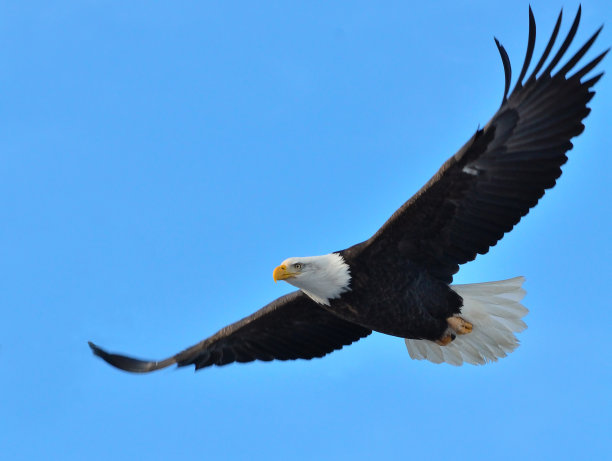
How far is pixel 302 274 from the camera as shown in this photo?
10734mm

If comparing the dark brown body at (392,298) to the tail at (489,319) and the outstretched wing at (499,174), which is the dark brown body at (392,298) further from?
the tail at (489,319)

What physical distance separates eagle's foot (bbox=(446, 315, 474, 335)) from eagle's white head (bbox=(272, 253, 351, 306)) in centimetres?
117

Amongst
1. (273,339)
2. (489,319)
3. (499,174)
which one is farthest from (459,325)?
(273,339)

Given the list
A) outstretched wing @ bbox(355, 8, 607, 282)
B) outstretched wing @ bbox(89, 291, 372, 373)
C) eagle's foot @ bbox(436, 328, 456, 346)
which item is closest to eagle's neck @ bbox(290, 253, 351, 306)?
outstretched wing @ bbox(355, 8, 607, 282)

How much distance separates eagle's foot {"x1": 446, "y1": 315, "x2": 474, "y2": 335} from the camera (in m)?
11.2

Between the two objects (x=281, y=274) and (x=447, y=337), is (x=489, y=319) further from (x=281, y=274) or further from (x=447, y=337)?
(x=281, y=274)

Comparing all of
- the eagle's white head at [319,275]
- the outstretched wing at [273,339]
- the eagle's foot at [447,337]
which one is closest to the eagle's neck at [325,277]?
the eagle's white head at [319,275]

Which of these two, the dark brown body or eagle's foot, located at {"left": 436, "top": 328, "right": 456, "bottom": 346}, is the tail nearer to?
eagle's foot, located at {"left": 436, "top": 328, "right": 456, "bottom": 346}

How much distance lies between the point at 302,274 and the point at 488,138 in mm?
2002

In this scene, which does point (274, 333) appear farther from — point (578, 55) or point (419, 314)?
point (578, 55)

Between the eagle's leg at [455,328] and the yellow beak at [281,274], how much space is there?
155 cm

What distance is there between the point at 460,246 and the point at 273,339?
234cm

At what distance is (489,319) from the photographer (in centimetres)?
1126

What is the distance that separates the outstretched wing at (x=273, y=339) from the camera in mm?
11836
